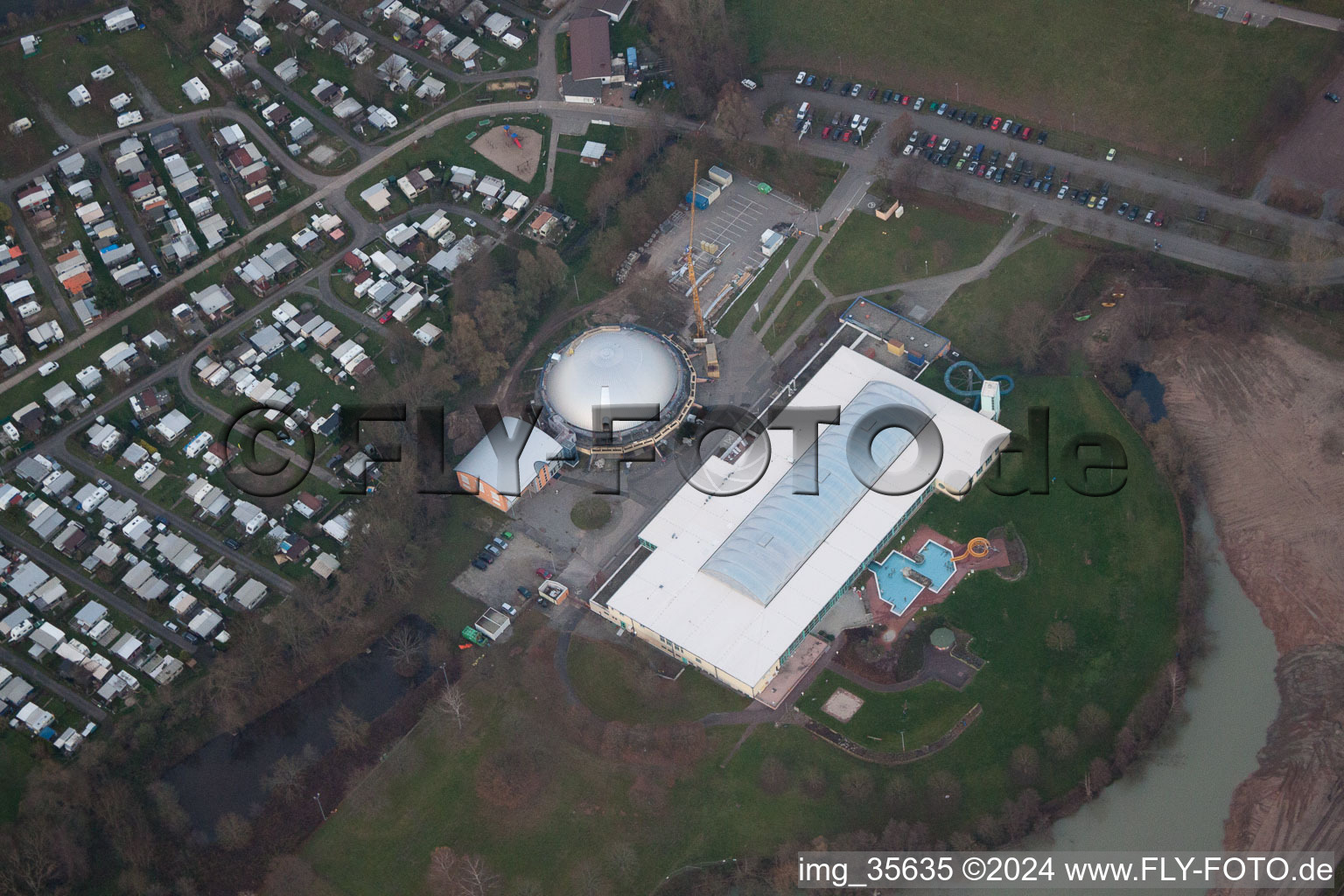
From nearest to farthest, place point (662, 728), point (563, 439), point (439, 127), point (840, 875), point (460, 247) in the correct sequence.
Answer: point (840, 875), point (662, 728), point (563, 439), point (460, 247), point (439, 127)

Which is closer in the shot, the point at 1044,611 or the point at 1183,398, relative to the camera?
the point at 1044,611

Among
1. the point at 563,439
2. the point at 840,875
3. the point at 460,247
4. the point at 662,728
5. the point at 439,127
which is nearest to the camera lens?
the point at 840,875

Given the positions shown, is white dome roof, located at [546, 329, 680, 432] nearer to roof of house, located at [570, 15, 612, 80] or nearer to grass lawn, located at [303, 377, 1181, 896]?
grass lawn, located at [303, 377, 1181, 896]

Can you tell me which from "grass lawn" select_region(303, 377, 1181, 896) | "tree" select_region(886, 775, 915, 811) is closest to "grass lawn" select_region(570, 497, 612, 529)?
"grass lawn" select_region(303, 377, 1181, 896)

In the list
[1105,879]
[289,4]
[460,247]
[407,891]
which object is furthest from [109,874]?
[289,4]

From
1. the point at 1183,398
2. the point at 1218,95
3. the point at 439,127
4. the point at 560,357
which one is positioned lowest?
the point at 560,357

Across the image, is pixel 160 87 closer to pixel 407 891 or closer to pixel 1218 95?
pixel 407 891

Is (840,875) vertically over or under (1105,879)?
under
